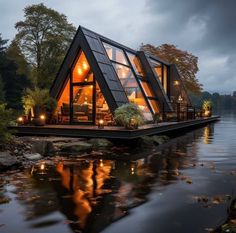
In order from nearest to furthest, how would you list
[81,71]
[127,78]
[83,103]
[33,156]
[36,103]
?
[33,156]
[36,103]
[81,71]
[83,103]
[127,78]

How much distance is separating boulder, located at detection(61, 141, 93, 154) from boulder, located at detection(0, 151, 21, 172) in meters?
2.76

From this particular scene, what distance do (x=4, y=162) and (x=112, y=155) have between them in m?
3.77

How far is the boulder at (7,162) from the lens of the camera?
8.17 meters

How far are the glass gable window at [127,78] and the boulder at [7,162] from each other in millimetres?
10489

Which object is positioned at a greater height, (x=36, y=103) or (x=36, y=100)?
(x=36, y=100)

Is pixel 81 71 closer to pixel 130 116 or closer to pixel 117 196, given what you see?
pixel 130 116

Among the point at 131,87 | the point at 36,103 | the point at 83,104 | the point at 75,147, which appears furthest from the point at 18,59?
the point at 75,147

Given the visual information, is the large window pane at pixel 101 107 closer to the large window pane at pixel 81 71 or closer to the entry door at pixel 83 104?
the entry door at pixel 83 104

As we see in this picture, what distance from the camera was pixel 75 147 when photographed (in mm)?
11578

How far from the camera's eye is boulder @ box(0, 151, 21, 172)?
817cm


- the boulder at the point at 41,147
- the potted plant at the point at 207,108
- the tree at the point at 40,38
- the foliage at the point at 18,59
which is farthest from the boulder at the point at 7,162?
the potted plant at the point at 207,108

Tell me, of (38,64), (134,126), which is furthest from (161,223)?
(38,64)

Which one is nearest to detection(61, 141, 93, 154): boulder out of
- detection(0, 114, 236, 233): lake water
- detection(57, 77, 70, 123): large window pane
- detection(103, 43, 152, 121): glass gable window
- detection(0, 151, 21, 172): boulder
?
detection(0, 114, 236, 233): lake water

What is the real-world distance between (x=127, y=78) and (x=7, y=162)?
11.7 metres
